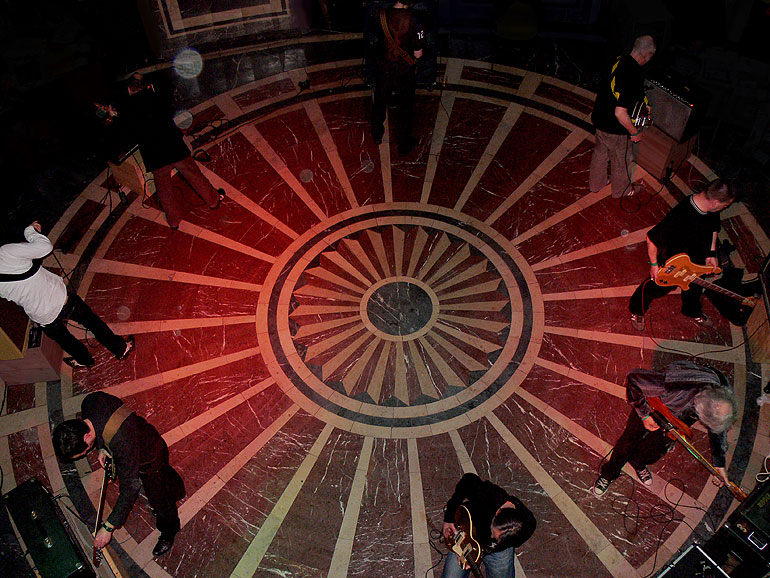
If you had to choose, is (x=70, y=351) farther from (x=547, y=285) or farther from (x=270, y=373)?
(x=547, y=285)

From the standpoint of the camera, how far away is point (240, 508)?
6.17 m

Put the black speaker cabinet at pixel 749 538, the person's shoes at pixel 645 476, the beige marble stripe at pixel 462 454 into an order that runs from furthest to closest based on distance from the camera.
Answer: the beige marble stripe at pixel 462 454, the person's shoes at pixel 645 476, the black speaker cabinet at pixel 749 538

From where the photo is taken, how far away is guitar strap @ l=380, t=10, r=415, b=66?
777 cm

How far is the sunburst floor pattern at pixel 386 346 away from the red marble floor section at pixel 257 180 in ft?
0.12

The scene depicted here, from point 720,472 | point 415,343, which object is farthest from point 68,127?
point 720,472

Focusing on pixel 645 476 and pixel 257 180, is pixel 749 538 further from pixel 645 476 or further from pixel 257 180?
pixel 257 180

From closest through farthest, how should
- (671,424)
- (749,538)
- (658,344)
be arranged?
(749,538) → (671,424) → (658,344)

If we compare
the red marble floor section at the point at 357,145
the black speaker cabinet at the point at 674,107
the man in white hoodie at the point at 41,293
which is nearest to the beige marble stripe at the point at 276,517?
the man in white hoodie at the point at 41,293

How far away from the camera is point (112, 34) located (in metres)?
10.3

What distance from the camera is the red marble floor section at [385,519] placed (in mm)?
5781

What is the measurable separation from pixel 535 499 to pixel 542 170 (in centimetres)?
483

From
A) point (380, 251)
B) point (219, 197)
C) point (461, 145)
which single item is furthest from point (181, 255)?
point (461, 145)

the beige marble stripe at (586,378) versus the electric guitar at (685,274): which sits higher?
the electric guitar at (685,274)

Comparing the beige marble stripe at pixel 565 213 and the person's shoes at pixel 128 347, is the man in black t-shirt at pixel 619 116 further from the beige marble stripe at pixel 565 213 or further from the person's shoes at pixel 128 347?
the person's shoes at pixel 128 347
